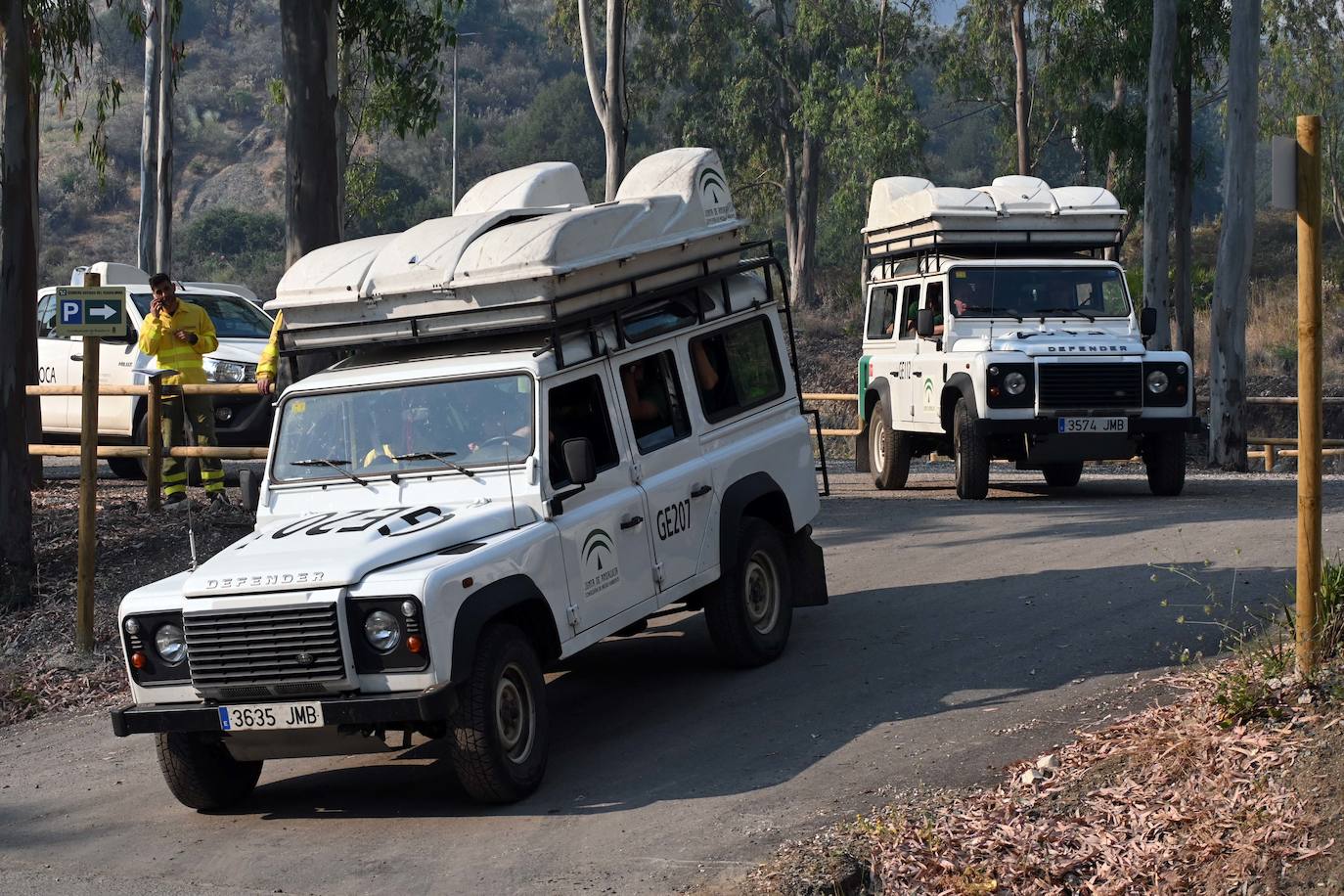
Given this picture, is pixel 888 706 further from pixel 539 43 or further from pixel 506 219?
pixel 539 43

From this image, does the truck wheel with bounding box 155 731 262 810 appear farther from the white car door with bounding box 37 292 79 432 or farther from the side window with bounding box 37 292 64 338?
the side window with bounding box 37 292 64 338

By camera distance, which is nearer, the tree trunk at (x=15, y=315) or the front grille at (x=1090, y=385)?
the tree trunk at (x=15, y=315)

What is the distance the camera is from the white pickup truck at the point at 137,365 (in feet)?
53.7

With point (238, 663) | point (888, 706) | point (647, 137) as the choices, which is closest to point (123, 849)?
point (238, 663)

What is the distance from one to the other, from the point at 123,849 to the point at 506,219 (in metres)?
3.76

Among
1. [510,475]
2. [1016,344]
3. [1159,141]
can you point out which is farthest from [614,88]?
[510,475]

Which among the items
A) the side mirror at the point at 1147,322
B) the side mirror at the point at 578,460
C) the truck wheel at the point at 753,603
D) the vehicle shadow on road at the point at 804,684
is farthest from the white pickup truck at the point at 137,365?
the side mirror at the point at 578,460

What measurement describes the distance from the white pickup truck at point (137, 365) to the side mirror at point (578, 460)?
30.0 ft

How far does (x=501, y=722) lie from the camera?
7.16 m

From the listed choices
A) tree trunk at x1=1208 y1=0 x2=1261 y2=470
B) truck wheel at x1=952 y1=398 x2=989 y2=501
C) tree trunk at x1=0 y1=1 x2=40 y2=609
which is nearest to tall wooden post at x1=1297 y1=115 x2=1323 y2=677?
truck wheel at x1=952 y1=398 x2=989 y2=501

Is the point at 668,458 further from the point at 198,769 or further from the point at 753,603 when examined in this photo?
the point at 198,769

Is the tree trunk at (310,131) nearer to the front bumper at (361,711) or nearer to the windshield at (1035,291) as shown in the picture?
the windshield at (1035,291)

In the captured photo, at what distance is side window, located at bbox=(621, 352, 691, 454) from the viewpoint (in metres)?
8.62

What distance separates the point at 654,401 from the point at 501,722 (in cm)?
232
